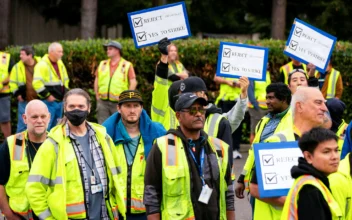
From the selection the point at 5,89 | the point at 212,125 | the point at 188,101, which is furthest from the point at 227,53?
the point at 5,89

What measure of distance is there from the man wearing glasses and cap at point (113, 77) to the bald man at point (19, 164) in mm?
7247

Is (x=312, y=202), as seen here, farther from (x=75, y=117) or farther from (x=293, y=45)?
(x=293, y=45)

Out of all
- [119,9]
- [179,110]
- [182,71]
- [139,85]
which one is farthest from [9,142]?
[119,9]

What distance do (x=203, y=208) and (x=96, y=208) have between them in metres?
0.93

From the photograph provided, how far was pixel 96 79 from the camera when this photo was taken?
1542cm

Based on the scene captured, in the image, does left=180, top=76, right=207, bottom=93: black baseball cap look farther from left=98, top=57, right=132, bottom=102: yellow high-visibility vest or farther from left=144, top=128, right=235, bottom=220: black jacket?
left=98, top=57, right=132, bottom=102: yellow high-visibility vest

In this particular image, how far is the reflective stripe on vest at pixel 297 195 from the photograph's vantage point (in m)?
5.34

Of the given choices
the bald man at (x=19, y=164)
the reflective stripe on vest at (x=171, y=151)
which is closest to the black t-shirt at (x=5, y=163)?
the bald man at (x=19, y=164)

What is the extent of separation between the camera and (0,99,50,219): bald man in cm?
757

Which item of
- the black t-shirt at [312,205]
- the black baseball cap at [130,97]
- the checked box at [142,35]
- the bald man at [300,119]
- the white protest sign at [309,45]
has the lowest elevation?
the black t-shirt at [312,205]

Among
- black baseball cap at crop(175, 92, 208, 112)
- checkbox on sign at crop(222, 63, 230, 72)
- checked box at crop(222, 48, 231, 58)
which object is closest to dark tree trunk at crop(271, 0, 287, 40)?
checked box at crop(222, 48, 231, 58)

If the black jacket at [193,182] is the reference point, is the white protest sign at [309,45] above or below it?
above

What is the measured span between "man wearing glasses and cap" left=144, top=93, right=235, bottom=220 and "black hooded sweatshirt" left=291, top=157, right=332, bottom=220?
3.91 feet

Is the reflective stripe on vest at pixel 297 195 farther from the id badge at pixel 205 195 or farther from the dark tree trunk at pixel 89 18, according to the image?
the dark tree trunk at pixel 89 18
